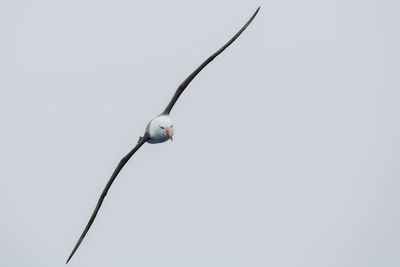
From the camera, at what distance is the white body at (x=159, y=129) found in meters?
26.1

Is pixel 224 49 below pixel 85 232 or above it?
above

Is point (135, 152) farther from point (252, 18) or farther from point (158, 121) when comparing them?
point (252, 18)

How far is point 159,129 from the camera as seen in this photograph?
26.1 metres

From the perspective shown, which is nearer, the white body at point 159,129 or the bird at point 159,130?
the bird at point 159,130

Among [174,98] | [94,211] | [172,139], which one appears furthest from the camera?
[174,98]

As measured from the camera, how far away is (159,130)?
1027 inches

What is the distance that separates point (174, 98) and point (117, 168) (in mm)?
4223

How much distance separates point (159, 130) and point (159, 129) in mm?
36

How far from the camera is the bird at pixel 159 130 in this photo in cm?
2467

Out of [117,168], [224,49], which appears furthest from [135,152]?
[224,49]

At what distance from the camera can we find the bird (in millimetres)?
24672

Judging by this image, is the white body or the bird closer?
the bird

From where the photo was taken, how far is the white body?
2609 centimetres

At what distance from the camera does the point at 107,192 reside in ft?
82.2
